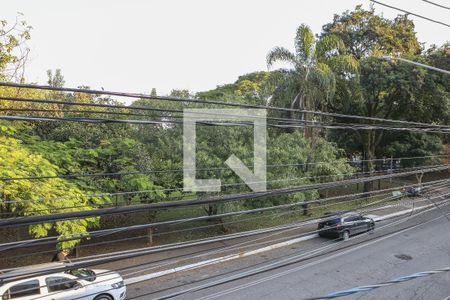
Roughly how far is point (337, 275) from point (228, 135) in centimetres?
585

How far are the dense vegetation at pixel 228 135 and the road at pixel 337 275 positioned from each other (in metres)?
2.35

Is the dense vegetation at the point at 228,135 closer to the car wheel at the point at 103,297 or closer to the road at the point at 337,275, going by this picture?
the car wheel at the point at 103,297

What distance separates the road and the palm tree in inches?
217

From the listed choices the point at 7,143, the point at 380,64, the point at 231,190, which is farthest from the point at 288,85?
the point at 7,143

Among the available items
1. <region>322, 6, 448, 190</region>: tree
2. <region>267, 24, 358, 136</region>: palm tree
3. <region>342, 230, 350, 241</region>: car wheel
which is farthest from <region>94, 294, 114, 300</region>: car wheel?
<region>322, 6, 448, 190</region>: tree

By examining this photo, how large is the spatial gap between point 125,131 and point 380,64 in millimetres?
13250

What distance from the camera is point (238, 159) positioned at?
12.6m

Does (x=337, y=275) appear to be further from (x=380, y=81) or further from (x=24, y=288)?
(x=380, y=81)

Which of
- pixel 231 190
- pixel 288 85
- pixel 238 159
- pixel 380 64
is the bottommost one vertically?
pixel 231 190

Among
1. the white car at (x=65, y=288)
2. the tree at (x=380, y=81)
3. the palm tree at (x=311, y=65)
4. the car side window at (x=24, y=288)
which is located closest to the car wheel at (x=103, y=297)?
the white car at (x=65, y=288)

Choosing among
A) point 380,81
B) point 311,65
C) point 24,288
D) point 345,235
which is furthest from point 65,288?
point 380,81

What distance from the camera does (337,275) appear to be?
10.4m

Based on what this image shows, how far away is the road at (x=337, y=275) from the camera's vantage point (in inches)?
354

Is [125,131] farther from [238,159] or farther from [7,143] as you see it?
[7,143]
